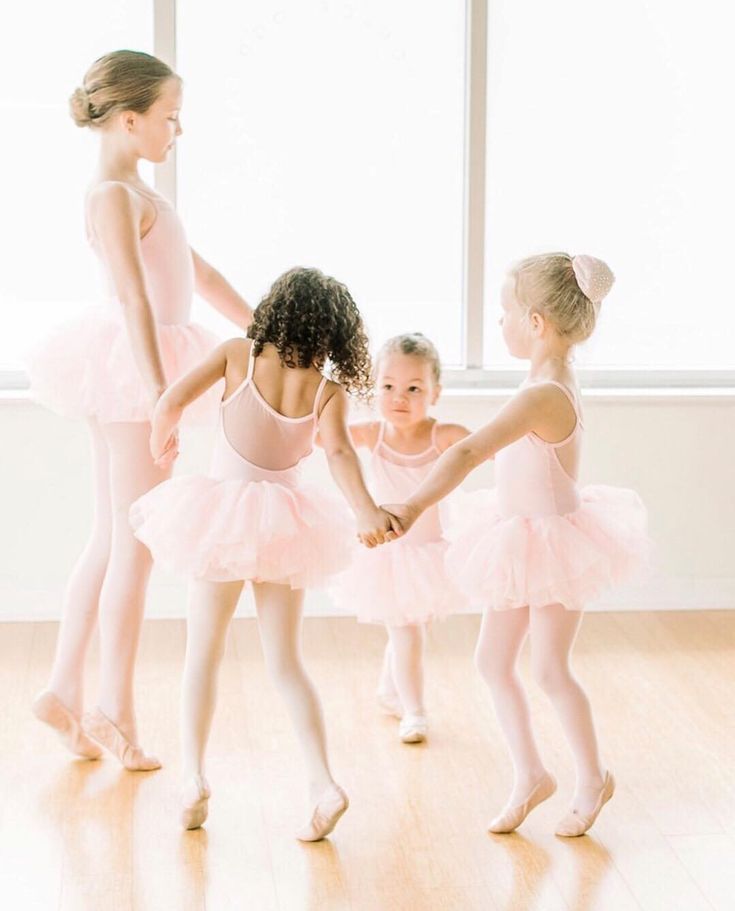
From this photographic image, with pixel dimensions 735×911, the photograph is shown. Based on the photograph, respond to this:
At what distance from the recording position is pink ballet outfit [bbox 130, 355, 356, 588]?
249 cm

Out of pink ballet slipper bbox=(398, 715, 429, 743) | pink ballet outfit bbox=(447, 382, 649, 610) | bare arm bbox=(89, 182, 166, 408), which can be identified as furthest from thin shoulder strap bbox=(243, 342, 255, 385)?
pink ballet slipper bbox=(398, 715, 429, 743)

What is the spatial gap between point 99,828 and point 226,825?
0.23m

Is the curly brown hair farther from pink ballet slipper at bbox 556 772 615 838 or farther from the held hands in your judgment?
pink ballet slipper at bbox 556 772 615 838

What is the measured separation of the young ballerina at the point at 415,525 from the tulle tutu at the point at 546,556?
0.36 meters

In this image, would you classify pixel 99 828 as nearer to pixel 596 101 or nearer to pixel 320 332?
pixel 320 332

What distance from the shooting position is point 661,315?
13.9 feet

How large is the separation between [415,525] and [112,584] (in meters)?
0.64

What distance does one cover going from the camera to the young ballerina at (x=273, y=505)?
2506mm

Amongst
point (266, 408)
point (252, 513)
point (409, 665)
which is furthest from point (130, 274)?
point (409, 665)

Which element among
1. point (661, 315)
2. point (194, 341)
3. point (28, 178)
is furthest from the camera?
point (661, 315)

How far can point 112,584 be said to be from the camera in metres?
2.91

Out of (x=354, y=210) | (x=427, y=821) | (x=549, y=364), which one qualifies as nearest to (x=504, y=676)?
(x=427, y=821)

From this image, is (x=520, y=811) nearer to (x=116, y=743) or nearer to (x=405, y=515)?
(x=405, y=515)

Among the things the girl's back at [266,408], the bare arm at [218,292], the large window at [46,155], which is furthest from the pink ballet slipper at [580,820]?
the large window at [46,155]
